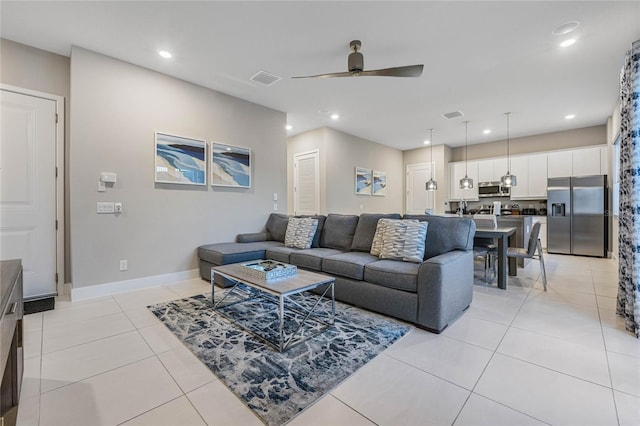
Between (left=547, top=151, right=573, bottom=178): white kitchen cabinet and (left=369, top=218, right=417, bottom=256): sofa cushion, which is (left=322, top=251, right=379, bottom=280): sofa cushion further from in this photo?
(left=547, top=151, right=573, bottom=178): white kitchen cabinet

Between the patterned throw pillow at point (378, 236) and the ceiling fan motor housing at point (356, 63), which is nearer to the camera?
the ceiling fan motor housing at point (356, 63)

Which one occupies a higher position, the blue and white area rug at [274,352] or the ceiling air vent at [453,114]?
the ceiling air vent at [453,114]

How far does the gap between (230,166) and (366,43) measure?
2594 mm

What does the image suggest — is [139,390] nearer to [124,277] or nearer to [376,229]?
[124,277]

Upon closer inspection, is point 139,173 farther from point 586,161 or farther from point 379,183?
point 586,161

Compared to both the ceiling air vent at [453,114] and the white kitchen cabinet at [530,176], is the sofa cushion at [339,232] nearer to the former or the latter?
the ceiling air vent at [453,114]

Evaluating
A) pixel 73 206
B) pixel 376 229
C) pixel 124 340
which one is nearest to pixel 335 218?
pixel 376 229

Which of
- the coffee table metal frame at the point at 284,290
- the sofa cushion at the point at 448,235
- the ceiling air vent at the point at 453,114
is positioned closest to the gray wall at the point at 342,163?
the ceiling air vent at the point at 453,114

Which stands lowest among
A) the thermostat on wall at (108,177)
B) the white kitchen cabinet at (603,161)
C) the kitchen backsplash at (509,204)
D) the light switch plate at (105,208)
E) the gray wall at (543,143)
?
the light switch plate at (105,208)

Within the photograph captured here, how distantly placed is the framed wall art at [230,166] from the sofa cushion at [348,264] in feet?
6.99

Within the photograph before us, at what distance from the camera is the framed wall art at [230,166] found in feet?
13.8

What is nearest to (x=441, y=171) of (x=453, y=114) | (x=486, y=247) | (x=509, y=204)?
(x=509, y=204)

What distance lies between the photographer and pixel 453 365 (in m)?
1.87

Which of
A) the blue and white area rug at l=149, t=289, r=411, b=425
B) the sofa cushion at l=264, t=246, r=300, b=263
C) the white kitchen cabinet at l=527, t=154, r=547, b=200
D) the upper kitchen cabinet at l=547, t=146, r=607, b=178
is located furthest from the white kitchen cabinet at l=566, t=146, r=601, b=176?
the sofa cushion at l=264, t=246, r=300, b=263
